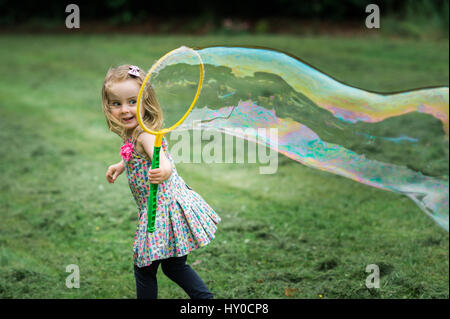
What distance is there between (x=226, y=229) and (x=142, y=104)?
163 cm

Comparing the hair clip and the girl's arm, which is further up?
the hair clip

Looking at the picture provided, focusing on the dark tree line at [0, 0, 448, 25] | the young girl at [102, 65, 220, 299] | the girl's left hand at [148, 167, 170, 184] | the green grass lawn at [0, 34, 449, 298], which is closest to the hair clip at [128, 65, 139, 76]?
the young girl at [102, 65, 220, 299]

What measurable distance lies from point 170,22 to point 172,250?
16.1 meters

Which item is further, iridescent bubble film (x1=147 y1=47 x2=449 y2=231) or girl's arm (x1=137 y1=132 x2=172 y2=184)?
iridescent bubble film (x1=147 y1=47 x2=449 y2=231)

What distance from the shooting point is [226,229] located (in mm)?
3545

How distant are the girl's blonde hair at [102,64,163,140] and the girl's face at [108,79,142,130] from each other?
0.02 meters

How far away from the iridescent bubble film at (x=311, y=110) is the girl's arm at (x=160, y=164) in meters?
0.55

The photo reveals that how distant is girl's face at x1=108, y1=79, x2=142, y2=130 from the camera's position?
6.86ft

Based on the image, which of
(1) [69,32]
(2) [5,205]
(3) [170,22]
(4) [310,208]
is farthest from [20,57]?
(4) [310,208]

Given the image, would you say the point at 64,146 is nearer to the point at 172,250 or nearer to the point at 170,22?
the point at 172,250

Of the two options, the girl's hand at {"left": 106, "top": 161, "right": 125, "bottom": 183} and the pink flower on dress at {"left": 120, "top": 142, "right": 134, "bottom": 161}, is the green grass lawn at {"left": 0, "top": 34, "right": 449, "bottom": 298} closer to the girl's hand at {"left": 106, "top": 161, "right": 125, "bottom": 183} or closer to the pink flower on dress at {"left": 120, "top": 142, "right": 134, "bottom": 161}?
the girl's hand at {"left": 106, "top": 161, "right": 125, "bottom": 183}

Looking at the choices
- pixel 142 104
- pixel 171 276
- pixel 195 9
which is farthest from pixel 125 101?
pixel 195 9

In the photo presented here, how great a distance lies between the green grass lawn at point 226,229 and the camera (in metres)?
2.90

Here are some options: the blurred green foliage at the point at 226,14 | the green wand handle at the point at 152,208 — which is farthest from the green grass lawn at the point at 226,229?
the blurred green foliage at the point at 226,14
